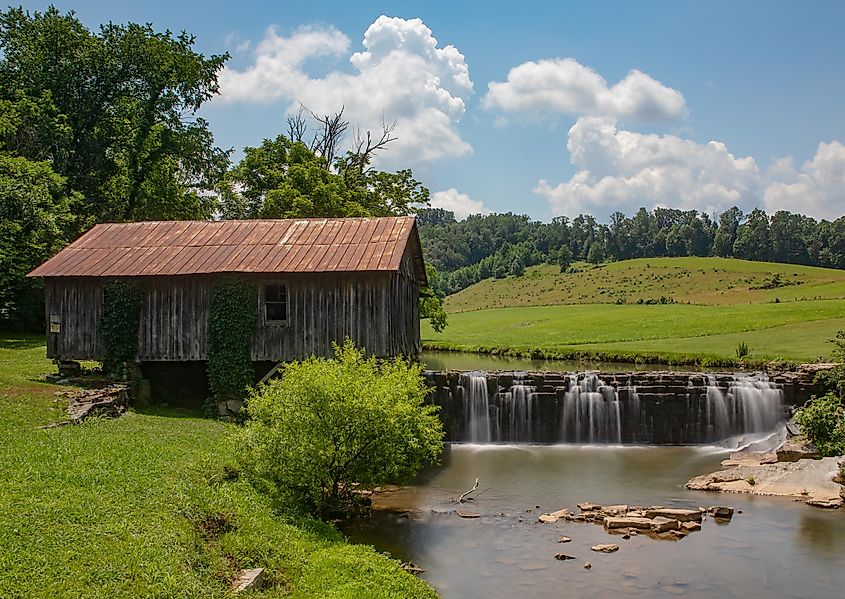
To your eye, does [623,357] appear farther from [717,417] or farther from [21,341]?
[21,341]

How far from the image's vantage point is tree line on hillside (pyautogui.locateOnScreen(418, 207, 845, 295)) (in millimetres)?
119188

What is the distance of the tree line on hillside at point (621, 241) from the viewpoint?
119 metres

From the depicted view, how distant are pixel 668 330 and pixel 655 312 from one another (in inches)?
517

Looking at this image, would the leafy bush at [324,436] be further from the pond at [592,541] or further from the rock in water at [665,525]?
the rock in water at [665,525]

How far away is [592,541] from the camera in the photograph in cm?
1595

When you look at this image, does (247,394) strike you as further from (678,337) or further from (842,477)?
(678,337)

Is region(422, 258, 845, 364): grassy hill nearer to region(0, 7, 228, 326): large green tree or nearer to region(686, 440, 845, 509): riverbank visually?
region(686, 440, 845, 509): riverbank

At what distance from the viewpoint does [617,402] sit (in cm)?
2670

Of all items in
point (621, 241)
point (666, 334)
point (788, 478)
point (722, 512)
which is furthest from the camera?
point (621, 241)

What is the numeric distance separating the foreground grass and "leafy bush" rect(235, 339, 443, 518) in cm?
78

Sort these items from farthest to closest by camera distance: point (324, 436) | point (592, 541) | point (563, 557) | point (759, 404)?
1. point (759, 404)
2. point (592, 541)
3. point (324, 436)
4. point (563, 557)

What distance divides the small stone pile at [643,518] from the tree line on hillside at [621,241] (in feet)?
313

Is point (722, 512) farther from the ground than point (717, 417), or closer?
closer

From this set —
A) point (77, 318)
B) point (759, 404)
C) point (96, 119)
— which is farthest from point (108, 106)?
point (759, 404)
